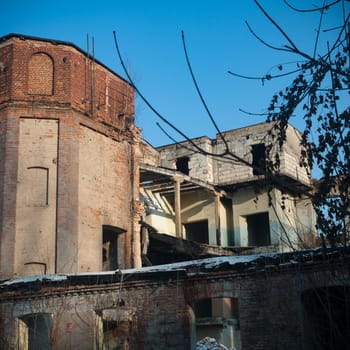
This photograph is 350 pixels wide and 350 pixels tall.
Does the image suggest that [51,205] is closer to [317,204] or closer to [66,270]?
[66,270]

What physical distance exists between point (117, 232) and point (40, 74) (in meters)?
6.74

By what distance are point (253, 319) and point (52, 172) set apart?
409 inches

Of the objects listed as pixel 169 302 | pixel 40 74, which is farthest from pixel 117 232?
pixel 169 302

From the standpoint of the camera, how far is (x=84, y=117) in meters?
22.9

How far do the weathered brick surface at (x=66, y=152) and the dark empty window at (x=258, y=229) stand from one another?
1212 cm

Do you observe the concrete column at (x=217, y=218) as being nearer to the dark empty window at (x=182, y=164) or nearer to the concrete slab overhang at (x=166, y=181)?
the concrete slab overhang at (x=166, y=181)

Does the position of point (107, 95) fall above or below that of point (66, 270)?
above

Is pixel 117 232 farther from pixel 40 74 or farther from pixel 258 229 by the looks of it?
pixel 258 229

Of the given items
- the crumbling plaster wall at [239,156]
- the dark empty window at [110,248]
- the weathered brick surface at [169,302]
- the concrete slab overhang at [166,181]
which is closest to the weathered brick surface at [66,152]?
the dark empty window at [110,248]

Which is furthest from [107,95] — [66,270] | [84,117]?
[66,270]

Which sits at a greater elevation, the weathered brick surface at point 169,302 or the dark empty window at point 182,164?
the dark empty window at point 182,164

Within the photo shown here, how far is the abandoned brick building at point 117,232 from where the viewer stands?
1438cm

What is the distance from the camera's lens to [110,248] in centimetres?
2402

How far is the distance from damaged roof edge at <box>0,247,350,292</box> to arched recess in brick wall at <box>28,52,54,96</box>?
25.7 ft
